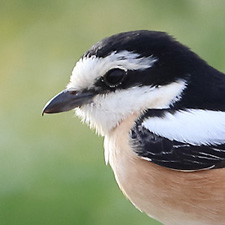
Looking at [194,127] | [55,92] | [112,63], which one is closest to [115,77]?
[112,63]

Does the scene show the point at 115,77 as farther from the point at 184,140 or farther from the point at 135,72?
the point at 184,140

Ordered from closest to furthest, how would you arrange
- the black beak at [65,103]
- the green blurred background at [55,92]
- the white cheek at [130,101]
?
the white cheek at [130,101] < the black beak at [65,103] < the green blurred background at [55,92]

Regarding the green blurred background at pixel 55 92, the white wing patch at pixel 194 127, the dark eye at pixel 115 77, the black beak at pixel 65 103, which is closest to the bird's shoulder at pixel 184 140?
the white wing patch at pixel 194 127

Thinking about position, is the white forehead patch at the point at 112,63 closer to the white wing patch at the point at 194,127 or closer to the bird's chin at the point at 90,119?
the bird's chin at the point at 90,119

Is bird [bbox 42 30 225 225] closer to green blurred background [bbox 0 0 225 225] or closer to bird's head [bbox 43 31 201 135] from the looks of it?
bird's head [bbox 43 31 201 135]

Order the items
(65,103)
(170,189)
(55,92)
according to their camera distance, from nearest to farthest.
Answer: (170,189) → (65,103) → (55,92)

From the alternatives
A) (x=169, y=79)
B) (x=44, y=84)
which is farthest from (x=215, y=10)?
(x=169, y=79)
